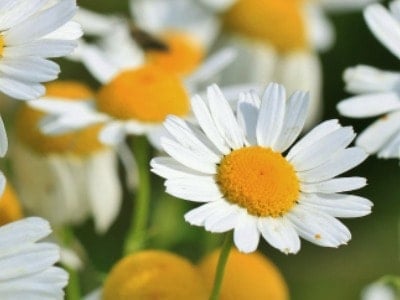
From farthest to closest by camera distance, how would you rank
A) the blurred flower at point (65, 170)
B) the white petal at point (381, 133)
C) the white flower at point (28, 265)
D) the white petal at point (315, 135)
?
1. the blurred flower at point (65, 170)
2. the white petal at point (381, 133)
3. the white petal at point (315, 135)
4. the white flower at point (28, 265)

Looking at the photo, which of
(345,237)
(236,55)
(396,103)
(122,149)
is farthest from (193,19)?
(345,237)

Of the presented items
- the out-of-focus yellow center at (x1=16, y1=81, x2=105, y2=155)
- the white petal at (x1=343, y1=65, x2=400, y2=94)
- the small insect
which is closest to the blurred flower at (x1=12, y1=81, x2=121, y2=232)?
the out-of-focus yellow center at (x1=16, y1=81, x2=105, y2=155)

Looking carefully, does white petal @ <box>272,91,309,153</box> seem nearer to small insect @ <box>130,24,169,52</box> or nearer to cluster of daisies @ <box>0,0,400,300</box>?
cluster of daisies @ <box>0,0,400,300</box>

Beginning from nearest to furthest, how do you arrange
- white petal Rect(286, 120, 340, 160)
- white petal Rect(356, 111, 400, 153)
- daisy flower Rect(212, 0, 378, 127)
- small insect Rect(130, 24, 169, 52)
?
1. white petal Rect(286, 120, 340, 160)
2. white petal Rect(356, 111, 400, 153)
3. small insect Rect(130, 24, 169, 52)
4. daisy flower Rect(212, 0, 378, 127)

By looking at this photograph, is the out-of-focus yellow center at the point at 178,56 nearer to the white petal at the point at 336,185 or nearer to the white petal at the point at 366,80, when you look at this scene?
the white petal at the point at 366,80

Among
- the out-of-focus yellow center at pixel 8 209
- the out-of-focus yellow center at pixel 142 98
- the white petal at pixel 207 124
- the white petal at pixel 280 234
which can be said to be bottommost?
the out-of-focus yellow center at pixel 8 209

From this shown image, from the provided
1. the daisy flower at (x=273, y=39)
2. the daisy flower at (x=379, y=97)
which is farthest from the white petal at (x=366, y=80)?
the daisy flower at (x=273, y=39)

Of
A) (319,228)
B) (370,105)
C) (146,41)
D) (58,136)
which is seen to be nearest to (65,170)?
(58,136)

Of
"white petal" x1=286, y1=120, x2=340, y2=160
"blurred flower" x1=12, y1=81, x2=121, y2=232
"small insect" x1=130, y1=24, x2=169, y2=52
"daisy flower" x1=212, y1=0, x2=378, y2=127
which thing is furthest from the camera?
"daisy flower" x1=212, y1=0, x2=378, y2=127
